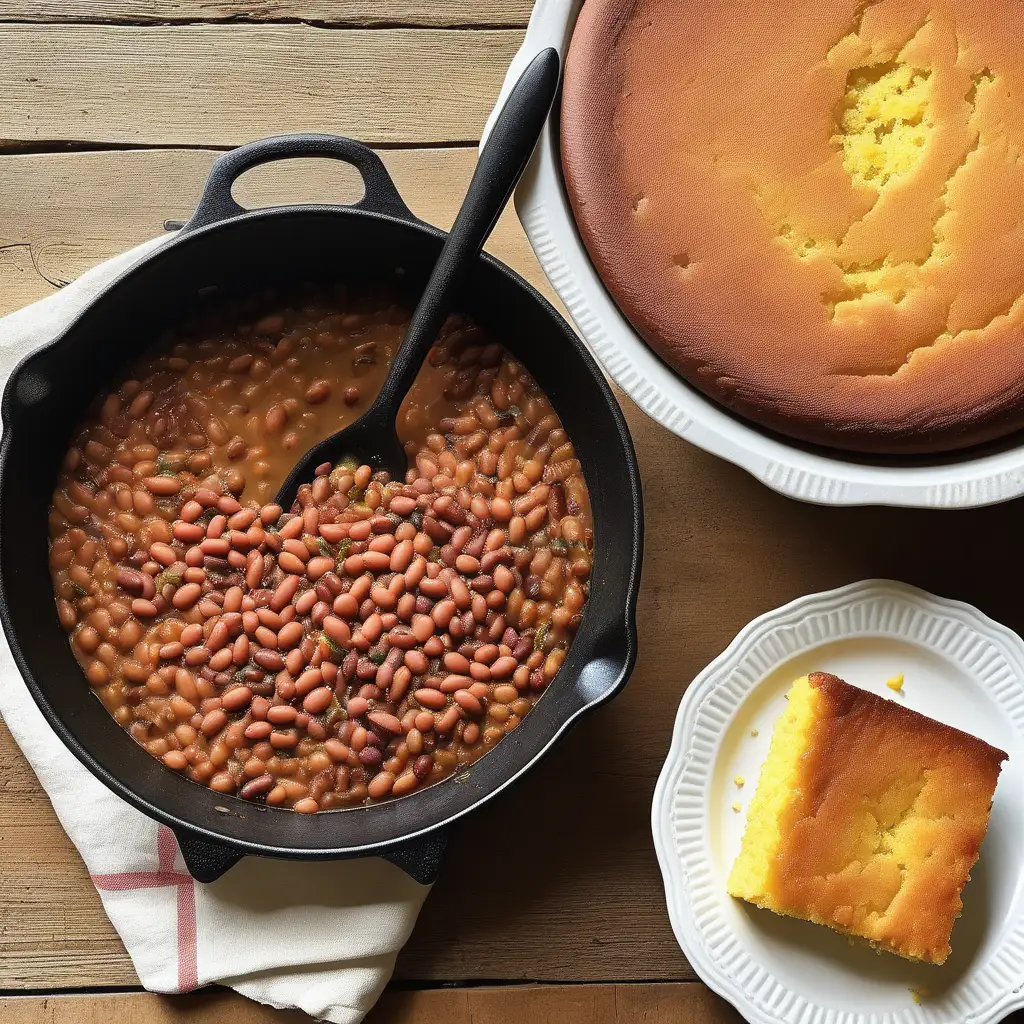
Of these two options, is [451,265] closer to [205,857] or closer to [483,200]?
[483,200]

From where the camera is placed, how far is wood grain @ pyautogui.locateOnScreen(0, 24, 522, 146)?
6.27 feet

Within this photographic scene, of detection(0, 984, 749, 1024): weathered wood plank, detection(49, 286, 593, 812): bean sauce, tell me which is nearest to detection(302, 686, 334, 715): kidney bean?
detection(49, 286, 593, 812): bean sauce

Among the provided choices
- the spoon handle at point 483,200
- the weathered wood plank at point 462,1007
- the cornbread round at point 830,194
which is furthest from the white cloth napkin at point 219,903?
the cornbread round at point 830,194

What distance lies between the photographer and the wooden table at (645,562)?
6.14 ft

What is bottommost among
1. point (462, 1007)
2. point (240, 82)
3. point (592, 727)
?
point (462, 1007)

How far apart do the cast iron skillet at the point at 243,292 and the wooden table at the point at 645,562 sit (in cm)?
16

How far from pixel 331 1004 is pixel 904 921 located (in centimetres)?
95

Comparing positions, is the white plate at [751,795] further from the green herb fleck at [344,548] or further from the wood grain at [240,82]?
the wood grain at [240,82]

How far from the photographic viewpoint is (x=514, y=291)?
1.67 m

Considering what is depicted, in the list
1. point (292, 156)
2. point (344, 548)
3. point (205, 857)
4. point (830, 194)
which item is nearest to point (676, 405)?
point (830, 194)

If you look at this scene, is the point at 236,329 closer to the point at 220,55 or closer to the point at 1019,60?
the point at 220,55

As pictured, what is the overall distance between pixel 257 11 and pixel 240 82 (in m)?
0.13

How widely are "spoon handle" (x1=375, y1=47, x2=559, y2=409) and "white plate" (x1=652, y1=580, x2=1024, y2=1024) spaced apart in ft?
2.30

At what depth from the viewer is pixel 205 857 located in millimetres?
1636
